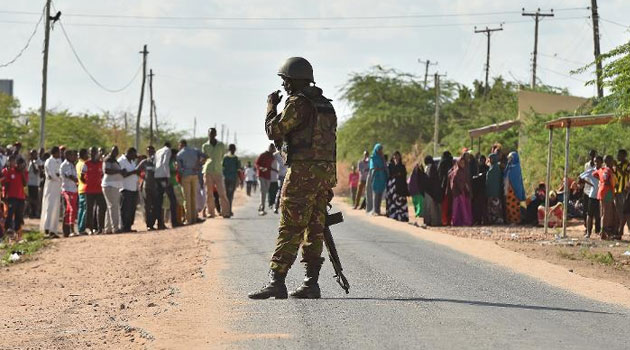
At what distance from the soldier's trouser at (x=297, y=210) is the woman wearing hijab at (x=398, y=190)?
16.7 metres

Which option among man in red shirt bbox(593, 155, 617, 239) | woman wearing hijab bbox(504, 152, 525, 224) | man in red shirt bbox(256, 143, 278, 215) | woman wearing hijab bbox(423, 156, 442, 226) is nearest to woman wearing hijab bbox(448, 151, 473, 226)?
woman wearing hijab bbox(423, 156, 442, 226)

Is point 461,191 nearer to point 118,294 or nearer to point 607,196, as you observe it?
point 607,196

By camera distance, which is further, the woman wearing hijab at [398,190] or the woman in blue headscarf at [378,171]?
the woman in blue headscarf at [378,171]

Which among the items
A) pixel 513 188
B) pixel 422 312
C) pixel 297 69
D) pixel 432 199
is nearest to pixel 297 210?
pixel 297 69

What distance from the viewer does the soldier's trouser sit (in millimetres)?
9234

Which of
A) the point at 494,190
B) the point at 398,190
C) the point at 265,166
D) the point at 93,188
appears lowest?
the point at 93,188

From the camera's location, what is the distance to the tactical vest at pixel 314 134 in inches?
361

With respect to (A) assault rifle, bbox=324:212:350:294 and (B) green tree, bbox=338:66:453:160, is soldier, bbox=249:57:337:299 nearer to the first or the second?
(A) assault rifle, bbox=324:212:350:294

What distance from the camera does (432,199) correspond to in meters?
25.2

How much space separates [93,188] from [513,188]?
9294 millimetres

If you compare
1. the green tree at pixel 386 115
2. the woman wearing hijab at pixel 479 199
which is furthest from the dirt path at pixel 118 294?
the green tree at pixel 386 115

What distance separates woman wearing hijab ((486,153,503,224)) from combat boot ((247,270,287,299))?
15.6 meters

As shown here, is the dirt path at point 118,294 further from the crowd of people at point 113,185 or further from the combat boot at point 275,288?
the crowd of people at point 113,185

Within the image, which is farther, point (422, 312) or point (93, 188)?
point (93, 188)
